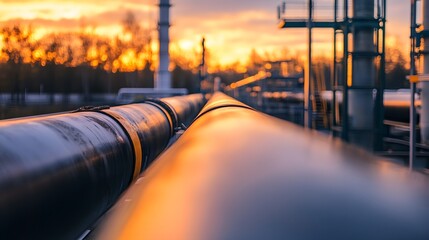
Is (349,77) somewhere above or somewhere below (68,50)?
below

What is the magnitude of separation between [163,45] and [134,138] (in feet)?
121

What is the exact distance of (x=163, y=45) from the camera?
42656 mm

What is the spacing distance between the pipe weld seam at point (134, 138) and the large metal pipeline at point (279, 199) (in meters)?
3.62

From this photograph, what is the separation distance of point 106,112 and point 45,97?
66.1 metres

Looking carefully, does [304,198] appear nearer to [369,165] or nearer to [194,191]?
[194,191]

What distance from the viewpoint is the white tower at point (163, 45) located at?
137ft

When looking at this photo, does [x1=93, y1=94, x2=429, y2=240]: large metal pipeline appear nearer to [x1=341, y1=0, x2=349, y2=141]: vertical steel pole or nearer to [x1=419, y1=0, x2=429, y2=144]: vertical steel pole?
[x1=419, y1=0, x2=429, y2=144]: vertical steel pole

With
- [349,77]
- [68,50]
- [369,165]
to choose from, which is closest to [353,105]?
[349,77]

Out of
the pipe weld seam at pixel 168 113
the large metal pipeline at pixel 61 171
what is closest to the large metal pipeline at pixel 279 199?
the large metal pipeline at pixel 61 171

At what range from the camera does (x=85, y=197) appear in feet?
13.7

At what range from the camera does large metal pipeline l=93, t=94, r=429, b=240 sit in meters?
1.60

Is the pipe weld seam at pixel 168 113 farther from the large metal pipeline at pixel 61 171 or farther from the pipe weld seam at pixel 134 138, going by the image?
the large metal pipeline at pixel 61 171

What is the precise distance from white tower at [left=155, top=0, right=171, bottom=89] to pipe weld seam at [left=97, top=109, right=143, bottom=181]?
36.2 meters

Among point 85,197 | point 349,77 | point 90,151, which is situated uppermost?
point 349,77
